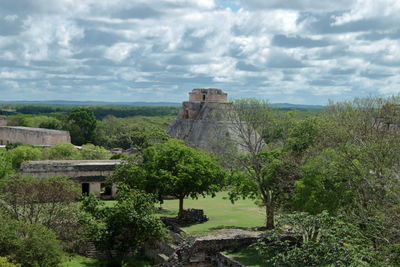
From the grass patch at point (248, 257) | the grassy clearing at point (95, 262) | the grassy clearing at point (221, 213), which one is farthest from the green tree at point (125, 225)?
the grass patch at point (248, 257)

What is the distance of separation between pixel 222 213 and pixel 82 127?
1532 inches

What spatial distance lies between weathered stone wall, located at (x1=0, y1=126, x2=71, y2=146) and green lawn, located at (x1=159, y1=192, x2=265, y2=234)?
22.9 metres

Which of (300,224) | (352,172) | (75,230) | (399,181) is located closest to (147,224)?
(75,230)

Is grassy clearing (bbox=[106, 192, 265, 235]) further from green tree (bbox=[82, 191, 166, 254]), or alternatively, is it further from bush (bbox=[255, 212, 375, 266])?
bush (bbox=[255, 212, 375, 266])

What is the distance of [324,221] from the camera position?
13.7m

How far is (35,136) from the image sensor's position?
4625cm

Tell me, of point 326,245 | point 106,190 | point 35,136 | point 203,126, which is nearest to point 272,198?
point 326,245

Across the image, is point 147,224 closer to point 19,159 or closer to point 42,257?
point 42,257

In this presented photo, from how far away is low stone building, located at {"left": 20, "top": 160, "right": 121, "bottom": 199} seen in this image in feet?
82.4

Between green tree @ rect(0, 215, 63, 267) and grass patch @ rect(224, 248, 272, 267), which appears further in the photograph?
grass patch @ rect(224, 248, 272, 267)

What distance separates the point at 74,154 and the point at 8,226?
19199 mm

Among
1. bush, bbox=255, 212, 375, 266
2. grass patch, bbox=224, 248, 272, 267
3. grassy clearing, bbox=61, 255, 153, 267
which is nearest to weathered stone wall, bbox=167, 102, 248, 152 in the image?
grassy clearing, bbox=61, 255, 153, 267

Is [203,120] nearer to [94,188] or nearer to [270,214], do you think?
[94,188]

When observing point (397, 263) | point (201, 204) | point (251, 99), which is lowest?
point (201, 204)
